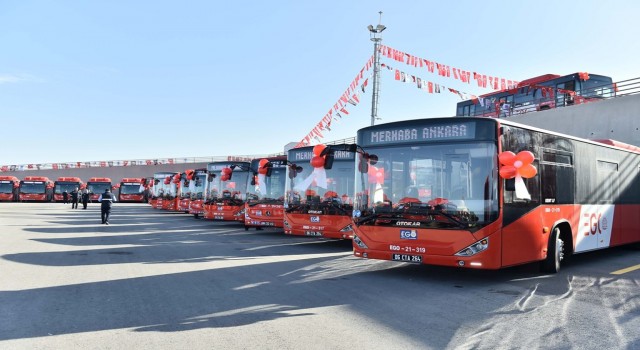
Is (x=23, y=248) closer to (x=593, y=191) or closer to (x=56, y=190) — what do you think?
(x=593, y=191)

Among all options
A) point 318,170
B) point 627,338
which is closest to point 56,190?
point 318,170

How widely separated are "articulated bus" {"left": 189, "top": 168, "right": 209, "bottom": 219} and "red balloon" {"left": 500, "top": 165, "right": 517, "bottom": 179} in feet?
68.5

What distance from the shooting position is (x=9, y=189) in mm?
52188

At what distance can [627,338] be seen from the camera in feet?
18.0

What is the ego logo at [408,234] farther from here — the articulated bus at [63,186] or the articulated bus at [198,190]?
the articulated bus at [63,186]

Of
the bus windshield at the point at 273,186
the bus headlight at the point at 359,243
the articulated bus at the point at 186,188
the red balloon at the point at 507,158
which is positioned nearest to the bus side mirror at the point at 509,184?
the red balloon at the point at 507,158

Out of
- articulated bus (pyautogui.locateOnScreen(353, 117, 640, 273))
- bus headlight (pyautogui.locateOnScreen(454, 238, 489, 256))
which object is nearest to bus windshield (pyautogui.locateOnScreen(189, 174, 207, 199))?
articulated bus (pyautogui.locateOnScreen(353, 117, 640, 273))

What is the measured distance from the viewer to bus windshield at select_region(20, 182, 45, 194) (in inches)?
2050

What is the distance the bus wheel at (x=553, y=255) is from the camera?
9.71 m

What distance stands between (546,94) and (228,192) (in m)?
18.7

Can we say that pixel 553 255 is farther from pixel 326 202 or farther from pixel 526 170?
pixel 326 202

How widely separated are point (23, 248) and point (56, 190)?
46.0 meters

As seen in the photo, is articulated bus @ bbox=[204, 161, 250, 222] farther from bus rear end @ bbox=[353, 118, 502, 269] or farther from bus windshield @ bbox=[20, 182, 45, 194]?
bus windshield @ bbox=[20, 182, 45, 194]

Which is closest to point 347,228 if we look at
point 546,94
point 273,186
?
point 273,186
